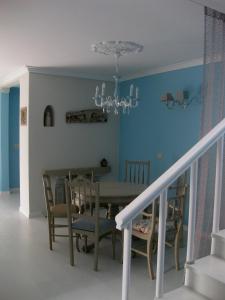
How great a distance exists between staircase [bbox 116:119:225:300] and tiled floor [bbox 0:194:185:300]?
86cm

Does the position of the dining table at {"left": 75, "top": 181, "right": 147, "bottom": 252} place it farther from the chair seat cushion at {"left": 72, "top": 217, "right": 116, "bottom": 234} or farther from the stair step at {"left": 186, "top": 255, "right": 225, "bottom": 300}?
the stair step at {"left": 186, "top": 255, "right": 225, "bottom": 300}

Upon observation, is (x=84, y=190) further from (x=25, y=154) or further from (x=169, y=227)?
(x=25, y=154)

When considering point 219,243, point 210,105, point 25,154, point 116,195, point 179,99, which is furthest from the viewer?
point 25,154

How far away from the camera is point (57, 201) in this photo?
520 cm

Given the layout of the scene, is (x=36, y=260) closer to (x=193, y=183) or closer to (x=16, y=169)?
(x=193, y=183)

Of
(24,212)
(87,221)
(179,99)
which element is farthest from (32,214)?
(179,99)

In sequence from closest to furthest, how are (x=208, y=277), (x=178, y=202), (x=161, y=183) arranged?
(x=161, y=183)
(x=208, y=277)
(x=178, y=202)

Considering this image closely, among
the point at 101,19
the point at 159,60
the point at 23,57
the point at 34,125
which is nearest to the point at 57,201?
the point at 34,125

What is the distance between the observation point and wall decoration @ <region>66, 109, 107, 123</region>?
5290 millimetres

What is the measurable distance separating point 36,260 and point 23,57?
8.49 feet

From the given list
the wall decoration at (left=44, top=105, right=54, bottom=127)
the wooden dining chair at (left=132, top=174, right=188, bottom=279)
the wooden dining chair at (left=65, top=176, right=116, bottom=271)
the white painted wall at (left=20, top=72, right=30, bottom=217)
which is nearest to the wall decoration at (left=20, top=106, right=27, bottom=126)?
the white painted wall at (left=20, top=72, right=30, bottom=217)

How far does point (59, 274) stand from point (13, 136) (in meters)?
4.48

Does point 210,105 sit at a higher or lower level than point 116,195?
higher

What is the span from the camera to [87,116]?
547cm
